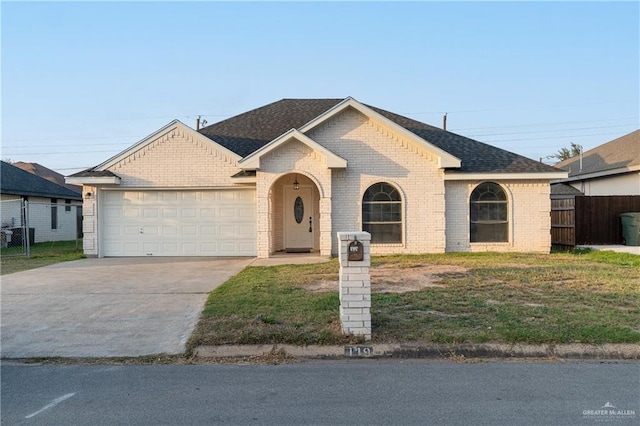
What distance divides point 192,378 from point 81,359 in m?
1.72

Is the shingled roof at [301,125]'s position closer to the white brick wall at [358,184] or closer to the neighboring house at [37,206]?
the white brick wall at [358,184]

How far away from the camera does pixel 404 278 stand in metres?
9.96

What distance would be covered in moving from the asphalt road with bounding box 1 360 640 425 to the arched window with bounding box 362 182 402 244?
9.54m

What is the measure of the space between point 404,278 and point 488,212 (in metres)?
6.35

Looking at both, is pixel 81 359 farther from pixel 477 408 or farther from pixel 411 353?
pixel 477 408

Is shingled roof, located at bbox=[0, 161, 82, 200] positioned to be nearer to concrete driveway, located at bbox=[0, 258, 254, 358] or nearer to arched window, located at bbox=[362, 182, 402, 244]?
concrete driveway, located at bbox=[0, 258, 254, 358]

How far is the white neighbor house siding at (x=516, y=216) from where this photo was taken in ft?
48.3

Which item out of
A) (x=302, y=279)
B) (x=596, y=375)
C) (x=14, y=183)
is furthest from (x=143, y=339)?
(x=14, y=183)

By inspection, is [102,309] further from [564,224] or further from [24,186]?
[24,186]

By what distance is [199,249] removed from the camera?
50.3ft

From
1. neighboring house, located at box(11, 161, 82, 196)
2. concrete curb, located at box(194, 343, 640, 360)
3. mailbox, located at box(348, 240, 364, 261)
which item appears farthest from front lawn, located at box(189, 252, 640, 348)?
neighboring house, located at box(11, 161, 82, 196)

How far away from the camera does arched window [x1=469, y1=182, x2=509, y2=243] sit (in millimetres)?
14828

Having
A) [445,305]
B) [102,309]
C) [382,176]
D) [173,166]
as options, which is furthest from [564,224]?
[102,309]

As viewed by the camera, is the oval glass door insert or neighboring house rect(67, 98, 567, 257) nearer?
neighboring house rect(67, 98, 567, 257)
